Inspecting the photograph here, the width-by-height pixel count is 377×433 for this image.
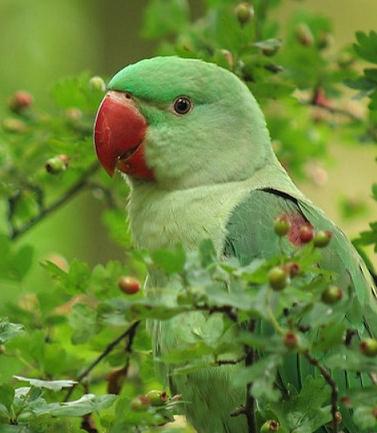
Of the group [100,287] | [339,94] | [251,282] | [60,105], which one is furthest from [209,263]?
[339,94]

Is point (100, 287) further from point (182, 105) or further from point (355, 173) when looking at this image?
point (355, 173)

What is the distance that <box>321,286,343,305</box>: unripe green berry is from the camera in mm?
1462

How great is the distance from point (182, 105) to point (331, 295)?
105 cm

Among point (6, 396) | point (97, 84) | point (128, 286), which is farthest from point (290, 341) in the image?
point (97, 84)

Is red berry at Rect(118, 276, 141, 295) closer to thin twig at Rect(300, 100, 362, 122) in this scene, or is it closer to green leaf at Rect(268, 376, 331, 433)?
green leaf at Rect(268, 376, 331, 433)

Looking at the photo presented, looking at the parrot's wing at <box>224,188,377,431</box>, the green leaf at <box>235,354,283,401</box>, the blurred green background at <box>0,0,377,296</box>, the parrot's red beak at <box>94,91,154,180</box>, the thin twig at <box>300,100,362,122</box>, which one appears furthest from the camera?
the blurred green background at <box>0,0,377,296</box>

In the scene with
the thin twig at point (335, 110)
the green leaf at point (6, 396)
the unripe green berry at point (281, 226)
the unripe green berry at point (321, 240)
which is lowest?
the thin twig at point (335, 110)

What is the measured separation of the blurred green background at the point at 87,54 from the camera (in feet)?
16.5

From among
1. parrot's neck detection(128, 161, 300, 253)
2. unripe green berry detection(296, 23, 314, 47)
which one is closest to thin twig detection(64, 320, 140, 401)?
parrot's neck detection(128, 161, 300, 253)

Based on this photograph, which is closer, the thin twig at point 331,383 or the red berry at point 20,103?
the thin twig at point 331,383

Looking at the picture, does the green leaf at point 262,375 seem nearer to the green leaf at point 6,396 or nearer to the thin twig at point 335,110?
the green leaf at point 6,396

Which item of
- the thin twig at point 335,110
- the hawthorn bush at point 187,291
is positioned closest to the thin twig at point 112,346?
the hawthorn bush at point 187,291

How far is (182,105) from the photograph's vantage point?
7.95ft

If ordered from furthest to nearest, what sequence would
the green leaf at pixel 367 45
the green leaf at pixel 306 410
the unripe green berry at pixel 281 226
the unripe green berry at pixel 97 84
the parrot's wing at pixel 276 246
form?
the unripe green berry at pixel 97 84 → the green leaf at pixel 367 45 → the parrot's wing at pixel 276 246 → the green leaf at pixel 306 410 → the unripe green berry at pixel 281 226
